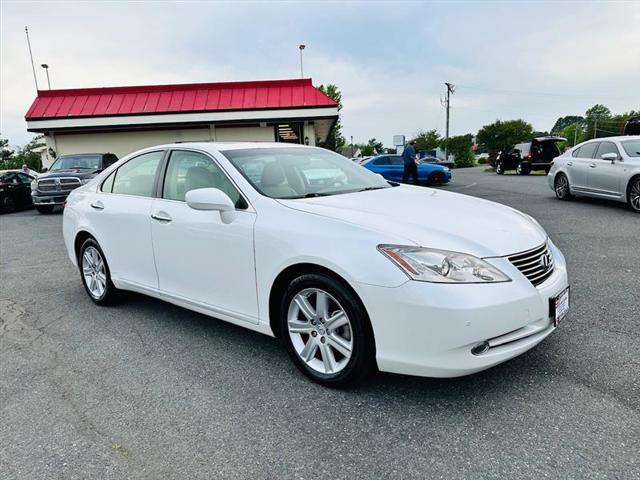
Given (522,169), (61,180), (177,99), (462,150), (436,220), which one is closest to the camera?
(436,220)

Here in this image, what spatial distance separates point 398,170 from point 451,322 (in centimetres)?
1621

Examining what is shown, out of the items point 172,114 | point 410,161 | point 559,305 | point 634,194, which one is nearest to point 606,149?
point 634,194

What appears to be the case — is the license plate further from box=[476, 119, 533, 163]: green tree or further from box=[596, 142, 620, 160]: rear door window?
box=[476, 119, 533, 163]: green tree

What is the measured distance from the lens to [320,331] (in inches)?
114

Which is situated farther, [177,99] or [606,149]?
[177,99]

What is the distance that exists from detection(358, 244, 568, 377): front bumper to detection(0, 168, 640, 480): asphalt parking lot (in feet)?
1.07

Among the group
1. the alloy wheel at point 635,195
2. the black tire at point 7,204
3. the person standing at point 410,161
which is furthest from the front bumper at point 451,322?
the black tire at point 7,204

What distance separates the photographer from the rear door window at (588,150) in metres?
10.5

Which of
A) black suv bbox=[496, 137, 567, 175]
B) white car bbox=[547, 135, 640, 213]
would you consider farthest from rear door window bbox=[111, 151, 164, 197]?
black suv bbox=[496, 137, 567, 175]

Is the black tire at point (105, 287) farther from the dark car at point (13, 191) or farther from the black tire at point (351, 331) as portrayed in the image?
the dark car at point (13, 191)

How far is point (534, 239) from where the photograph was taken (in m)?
2.96

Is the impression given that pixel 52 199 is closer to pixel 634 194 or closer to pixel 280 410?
pixel 280 410

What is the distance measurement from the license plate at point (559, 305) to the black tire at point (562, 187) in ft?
31.4

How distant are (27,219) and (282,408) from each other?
45.0 ft
